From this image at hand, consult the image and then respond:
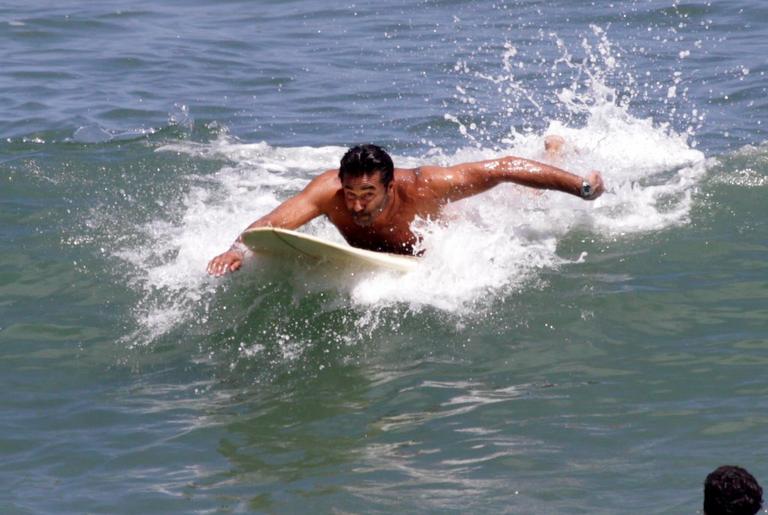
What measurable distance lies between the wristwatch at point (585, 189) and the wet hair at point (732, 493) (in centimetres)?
403

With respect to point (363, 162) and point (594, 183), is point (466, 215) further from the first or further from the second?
point (363, 162)

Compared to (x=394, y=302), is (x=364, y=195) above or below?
above

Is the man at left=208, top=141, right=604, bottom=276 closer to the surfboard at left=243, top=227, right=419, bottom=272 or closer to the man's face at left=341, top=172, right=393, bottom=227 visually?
the man's face at left=341, top=172, right=393, bottom=227

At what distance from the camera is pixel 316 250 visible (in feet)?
25.7

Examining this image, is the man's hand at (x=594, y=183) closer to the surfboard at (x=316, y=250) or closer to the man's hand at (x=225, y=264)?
the surfboard at (x=316, y=250)

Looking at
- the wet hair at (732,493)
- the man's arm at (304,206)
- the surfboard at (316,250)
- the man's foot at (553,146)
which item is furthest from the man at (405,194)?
the wet hair at (732,493)

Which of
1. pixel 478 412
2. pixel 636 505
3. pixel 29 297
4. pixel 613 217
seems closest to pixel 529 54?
pixel 613 217

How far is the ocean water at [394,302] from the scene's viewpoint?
611cm

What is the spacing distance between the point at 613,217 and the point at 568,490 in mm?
4068

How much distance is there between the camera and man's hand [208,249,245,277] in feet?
24.6

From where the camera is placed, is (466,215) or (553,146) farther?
(553,146)

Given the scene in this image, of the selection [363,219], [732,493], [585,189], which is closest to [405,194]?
[363,219]

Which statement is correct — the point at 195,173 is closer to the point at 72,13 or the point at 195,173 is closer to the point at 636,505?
the point at 636,505

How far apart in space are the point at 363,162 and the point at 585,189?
1426 millimetres
